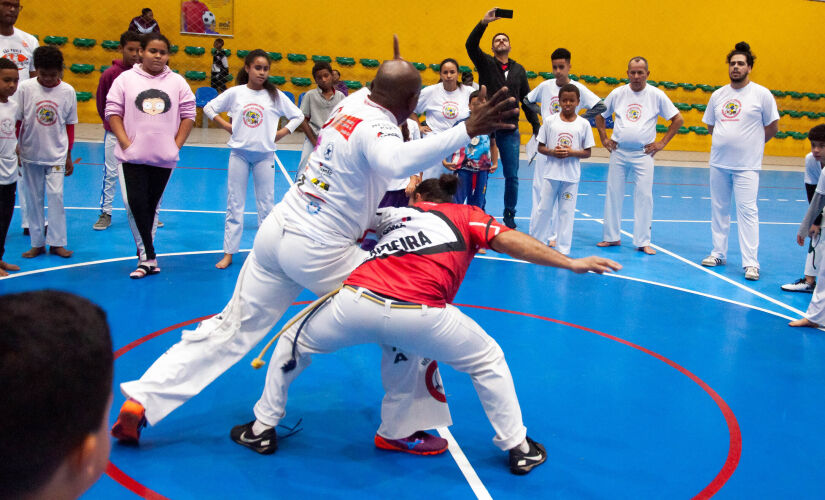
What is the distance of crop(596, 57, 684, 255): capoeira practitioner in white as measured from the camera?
9.20 m

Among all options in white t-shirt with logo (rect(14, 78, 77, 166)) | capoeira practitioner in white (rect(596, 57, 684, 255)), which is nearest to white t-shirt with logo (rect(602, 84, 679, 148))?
capoeira practitioner in white (rect(596, 57, 684, 255))

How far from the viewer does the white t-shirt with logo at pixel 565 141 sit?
28.2 ft

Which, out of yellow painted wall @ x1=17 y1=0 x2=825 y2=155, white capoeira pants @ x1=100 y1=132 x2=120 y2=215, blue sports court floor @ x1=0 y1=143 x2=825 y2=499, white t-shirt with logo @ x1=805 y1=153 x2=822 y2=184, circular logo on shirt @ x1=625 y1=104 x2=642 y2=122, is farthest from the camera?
yellow painted wall @ x1=17 y1=0 x2=825 y2=155

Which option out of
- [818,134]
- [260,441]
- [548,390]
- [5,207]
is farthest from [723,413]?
[5,207]

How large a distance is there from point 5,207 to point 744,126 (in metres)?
8.03

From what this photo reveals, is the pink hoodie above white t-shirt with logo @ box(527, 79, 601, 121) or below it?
below

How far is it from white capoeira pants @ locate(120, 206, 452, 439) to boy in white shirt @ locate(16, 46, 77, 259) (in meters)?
4.11

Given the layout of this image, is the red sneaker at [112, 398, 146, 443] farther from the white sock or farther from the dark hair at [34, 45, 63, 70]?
the dark hair at [34, 45, 63, 70]

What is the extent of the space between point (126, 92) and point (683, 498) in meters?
5.60

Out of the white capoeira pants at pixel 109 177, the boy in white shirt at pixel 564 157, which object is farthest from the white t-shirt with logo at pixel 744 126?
the white capoeira pants at pixel 109 177

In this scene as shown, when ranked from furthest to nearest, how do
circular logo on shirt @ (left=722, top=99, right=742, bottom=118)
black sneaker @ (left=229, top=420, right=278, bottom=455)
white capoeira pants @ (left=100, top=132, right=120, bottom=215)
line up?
white capoeira pants @ (left=100, top=132, right=120, bottom=215), circular logo on shirt @ (left=722, top=99, right=742, bottom=118), black sneaker @ (left=229, top=420, right=278, bottom=455)

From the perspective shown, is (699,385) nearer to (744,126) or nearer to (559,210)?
(559,210)

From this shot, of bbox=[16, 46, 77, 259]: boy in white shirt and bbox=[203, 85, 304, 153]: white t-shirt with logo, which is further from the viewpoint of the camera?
bbox=[203, 85, 304, 153]: white t-shirt with logo

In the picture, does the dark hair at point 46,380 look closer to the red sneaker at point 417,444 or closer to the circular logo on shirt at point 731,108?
Result: the red sneaker at point 417,444
